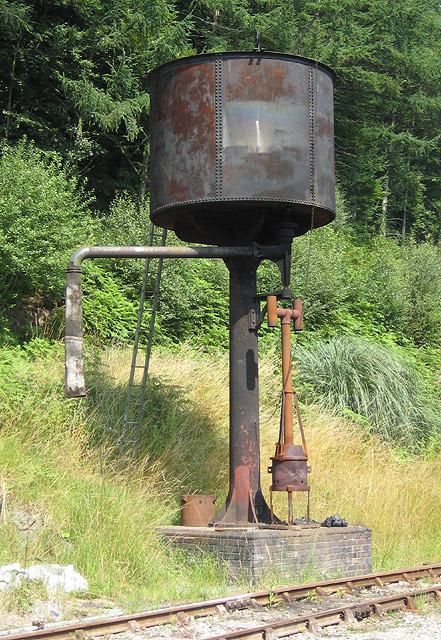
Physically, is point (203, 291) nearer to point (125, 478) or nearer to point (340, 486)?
point (340, 486)

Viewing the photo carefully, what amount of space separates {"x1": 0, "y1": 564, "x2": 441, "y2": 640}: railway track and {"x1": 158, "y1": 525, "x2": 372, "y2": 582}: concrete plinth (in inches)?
24.9

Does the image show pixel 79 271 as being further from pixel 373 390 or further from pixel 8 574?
pixel 373 390

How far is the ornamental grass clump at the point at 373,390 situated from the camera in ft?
63.1

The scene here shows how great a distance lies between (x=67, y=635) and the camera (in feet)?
23.0

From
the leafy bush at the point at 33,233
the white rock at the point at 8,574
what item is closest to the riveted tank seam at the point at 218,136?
the white rock at the point at 8,574

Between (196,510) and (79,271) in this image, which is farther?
(196,510)

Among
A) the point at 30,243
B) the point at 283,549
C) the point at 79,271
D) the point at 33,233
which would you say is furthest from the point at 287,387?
the point at 30,243

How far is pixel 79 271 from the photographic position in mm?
11148

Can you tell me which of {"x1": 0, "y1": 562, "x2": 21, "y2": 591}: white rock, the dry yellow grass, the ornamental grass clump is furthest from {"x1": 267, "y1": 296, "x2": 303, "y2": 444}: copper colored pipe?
the ornamental grass clump

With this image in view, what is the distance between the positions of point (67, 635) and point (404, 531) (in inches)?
297

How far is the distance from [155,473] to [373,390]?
26.4 ft

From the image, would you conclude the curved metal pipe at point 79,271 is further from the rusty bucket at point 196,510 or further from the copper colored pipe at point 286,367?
the rusty bucket at point 196,510

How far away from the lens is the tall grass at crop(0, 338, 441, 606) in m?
9.67

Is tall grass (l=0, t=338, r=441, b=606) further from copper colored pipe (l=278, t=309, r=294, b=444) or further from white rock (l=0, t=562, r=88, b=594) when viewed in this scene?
copper colored pipe (l=278, t=309, r=294, b=444)
